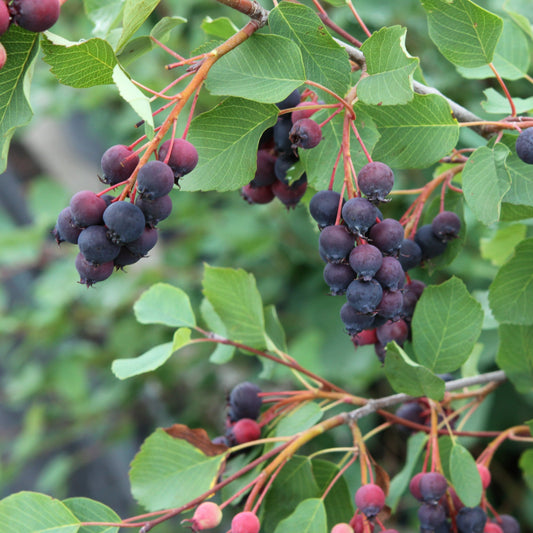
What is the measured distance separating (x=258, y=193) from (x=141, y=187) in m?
0.31

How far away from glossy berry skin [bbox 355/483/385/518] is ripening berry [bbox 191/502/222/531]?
0.55 feet

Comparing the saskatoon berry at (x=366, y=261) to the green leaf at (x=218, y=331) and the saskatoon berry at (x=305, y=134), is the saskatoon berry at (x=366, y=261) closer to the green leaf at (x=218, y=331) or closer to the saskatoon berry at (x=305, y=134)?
the saskatoon berry at (x=305, y=134)

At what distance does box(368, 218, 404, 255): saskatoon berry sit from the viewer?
0.64 m

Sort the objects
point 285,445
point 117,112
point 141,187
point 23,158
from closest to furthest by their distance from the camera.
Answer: point 141,187 < point 285,445 < point 117,112 < point 23,158

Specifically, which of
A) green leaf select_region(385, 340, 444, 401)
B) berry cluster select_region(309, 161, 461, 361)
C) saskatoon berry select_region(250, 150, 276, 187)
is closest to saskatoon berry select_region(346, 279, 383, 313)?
berry cluster select_region(309, 161, 461, 361)

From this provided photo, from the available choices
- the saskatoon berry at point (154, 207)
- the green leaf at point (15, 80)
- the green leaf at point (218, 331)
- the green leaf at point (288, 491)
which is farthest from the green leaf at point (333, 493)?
the green leaf at point (15, 80)

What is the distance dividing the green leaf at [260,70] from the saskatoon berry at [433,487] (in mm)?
482

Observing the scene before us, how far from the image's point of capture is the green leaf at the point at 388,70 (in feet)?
2.02

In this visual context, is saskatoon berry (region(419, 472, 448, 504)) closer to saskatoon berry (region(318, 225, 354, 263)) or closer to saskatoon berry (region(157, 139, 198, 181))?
saskatoon berry (region(318, 225, 354, 263))

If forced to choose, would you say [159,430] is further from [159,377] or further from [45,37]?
[159,377]

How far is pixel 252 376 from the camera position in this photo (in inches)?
89.4

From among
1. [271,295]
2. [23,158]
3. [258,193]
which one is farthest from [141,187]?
[23,158]

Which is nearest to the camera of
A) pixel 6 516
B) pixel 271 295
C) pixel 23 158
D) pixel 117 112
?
pixel 6 516

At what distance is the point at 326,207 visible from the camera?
2.16 feet
